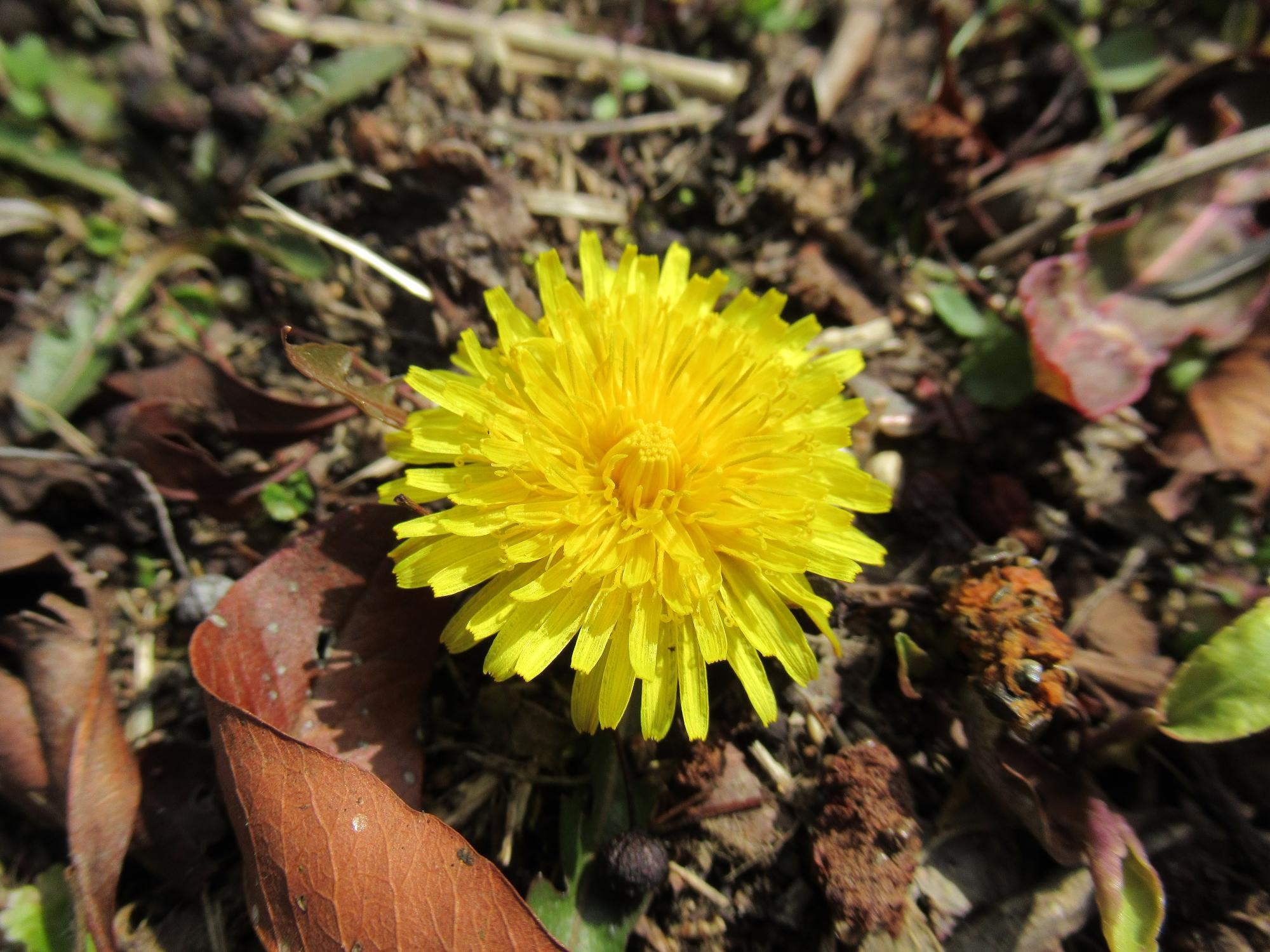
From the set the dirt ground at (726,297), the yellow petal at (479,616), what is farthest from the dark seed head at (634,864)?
the yellow petal at (479,616)

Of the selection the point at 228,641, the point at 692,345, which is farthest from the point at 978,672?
the point at 228,641

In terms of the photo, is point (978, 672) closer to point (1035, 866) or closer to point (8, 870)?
point (1035, 866)

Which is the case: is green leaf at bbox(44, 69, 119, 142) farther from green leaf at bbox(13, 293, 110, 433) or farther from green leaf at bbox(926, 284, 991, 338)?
Answer: green leaf at bbox(926, 284, 991, 338)

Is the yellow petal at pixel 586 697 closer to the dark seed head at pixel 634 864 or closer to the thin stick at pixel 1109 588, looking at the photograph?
the dark seed head at pixel 634 864

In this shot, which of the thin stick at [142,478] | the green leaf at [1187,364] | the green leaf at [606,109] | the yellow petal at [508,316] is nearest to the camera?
the yellow petal at [508,316]

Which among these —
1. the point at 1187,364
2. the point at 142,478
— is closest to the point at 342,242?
the point at 142,478

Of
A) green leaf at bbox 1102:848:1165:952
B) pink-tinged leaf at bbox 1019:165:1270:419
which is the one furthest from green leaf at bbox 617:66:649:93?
green leaf at bbox 1102:848:1165:952
